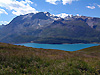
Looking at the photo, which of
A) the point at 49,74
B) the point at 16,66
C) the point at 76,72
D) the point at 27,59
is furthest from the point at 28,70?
the point at 76,72

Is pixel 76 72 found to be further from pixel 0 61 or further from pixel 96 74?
pixel 0 61

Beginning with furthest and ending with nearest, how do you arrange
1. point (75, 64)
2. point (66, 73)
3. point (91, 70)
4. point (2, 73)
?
point (75, 64), point (91, 70), point (66, 73), point (2, 73)

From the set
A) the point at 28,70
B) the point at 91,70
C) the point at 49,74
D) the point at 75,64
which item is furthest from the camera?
the point at 75,64

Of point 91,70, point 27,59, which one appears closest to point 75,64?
point 91,70

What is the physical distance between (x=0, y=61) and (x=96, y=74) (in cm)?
745

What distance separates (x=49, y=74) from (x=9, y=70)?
2.57m

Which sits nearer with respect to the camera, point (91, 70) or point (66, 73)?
point (66, 73)

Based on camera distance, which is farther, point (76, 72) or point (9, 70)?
point (76, 72)

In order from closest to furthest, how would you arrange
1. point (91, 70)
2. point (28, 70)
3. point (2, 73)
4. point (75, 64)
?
point (2, 73), point (28, 70), point (91, 70), point (75, 64)

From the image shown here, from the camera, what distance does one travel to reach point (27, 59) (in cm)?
973

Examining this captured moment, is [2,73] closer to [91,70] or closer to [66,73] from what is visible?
[66,73]

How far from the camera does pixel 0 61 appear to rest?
836 cm

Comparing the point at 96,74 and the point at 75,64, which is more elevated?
the point at 75,64

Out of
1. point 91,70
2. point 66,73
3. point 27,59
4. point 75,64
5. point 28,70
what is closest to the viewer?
point 66,73
